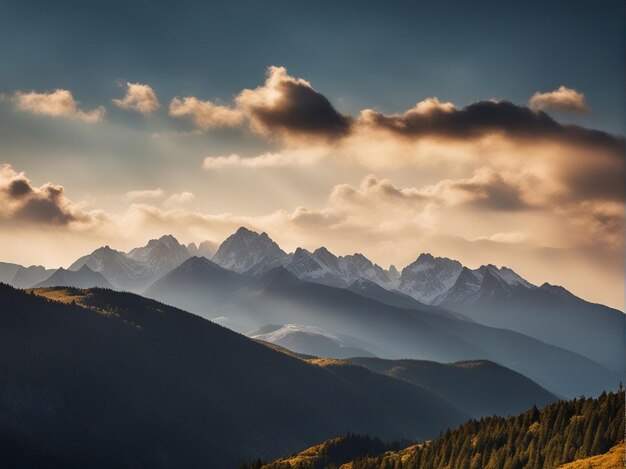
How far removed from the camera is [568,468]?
189875 mm

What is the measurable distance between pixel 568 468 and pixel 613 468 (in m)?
16.1

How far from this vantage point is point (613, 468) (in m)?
176

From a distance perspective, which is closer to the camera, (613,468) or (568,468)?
(613,468)
